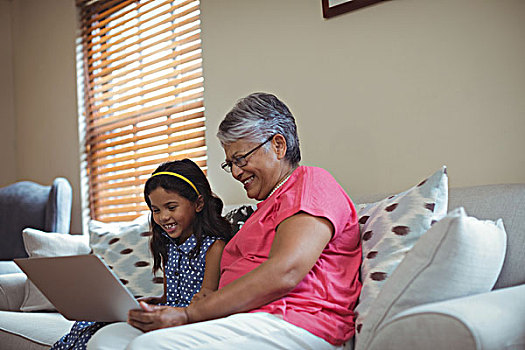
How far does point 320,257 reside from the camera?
1.48 meters

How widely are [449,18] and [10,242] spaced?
2.79 metres

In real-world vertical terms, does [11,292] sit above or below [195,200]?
below

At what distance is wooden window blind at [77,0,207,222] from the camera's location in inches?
121

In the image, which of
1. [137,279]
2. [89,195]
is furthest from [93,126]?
[137,279]

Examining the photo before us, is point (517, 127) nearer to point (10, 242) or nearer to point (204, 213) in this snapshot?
point (204, 213)

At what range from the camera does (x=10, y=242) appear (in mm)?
3447

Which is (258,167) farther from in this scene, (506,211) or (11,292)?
(11,292)

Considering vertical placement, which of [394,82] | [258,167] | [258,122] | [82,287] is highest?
[394,82]

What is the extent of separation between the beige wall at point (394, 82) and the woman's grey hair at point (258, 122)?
22.1 inches

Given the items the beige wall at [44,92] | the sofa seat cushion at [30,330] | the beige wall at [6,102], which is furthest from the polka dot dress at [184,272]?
the beige wall at [6,102]

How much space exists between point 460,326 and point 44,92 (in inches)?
149

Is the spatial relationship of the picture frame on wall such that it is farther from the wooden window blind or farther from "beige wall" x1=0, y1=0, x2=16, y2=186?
"beige wall" x1=0, y1=0, x2=16, y2=186

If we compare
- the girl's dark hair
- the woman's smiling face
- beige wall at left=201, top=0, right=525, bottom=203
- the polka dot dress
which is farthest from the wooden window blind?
the woman's smiling face

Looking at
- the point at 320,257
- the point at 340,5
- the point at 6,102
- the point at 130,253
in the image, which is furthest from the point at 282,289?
the point at 6,102
